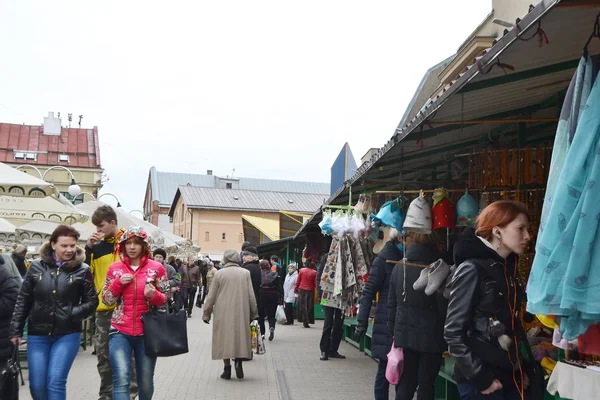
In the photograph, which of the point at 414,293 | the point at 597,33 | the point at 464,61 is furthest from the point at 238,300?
the point at 464,61

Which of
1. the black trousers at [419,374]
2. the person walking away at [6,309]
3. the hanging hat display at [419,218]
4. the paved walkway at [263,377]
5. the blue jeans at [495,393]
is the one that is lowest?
the paved walkway at [263,377]

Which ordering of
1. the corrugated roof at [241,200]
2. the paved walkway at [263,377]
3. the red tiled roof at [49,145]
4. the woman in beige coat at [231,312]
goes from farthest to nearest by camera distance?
the corrugated roof at [241,200]
the red tiled roof at [49,145]
the woman in beige coat at [231,312]
the paved walkway at [263,377]

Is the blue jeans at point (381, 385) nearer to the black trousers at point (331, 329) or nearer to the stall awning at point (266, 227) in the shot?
the black trousers at point (331, 329)

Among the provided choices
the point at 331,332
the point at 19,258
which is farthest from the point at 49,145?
the point at 331,332

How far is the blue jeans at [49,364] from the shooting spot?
19.7 ft

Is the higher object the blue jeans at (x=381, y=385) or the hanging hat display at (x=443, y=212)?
the hanging hat display at (x=443, y=212)

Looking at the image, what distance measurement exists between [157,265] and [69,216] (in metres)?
6.71

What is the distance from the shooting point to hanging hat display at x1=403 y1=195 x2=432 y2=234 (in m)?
7.38

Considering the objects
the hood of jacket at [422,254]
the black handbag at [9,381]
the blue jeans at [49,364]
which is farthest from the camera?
the hood of jacket at [422,254]

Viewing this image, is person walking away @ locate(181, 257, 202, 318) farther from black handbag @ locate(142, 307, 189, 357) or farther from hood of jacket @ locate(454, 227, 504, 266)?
hood of jacket @ locate(454, 227, 504, 266)

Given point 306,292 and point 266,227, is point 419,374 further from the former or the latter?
point 266,227

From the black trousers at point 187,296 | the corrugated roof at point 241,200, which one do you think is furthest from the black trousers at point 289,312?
the corrugated roof at point 241,200

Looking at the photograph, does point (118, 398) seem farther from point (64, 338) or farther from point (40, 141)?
point (40, 141)

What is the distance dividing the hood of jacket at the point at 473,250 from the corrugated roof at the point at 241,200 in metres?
70.0
